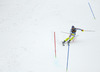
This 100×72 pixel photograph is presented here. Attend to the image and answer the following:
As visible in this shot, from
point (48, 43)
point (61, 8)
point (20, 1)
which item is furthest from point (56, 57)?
point (20, 1)

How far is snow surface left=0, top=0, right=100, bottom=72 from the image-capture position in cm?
525

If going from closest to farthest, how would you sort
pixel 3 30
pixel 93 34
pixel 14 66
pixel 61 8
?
pixel 14 66 → pixel 93 34 → pixel 3 30 → pixel 61 8

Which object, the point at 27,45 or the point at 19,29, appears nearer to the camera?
the point at 27,45

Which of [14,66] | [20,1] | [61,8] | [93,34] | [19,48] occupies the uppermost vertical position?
[20,1]

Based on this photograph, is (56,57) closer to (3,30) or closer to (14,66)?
(14,66)

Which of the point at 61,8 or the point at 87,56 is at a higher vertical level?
the point at 61,8

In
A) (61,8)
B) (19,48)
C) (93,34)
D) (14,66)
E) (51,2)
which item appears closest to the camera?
(14,66)

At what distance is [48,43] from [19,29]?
5.85ft

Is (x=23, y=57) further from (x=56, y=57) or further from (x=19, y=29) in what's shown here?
(x=19, y=29)

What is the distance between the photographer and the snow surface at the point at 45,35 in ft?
17.2

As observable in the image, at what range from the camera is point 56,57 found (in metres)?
5.52

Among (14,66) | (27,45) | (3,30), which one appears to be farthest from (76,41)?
(3,30)

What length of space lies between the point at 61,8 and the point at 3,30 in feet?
11.1

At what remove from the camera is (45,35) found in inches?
261
